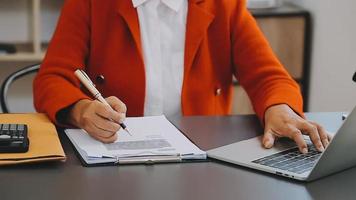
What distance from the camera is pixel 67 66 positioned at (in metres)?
1.64

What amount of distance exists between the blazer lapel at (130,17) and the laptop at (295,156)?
1.65ft

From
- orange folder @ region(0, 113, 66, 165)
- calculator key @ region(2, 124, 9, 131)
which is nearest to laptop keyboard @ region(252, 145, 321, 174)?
orange folder @ region(0, 113, 66, 165)

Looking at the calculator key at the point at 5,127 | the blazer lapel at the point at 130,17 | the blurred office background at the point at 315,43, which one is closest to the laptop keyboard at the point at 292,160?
the calculator key at the point at 5,127

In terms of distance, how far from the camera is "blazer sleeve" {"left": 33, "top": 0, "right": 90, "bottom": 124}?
59.2 inches

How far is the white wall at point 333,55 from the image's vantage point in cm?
264

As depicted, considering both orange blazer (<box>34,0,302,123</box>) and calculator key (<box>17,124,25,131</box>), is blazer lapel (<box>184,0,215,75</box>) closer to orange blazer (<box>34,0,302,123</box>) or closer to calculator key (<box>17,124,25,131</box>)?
orange blazer (<box>34,0,302,123</box>)

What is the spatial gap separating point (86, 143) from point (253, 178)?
36 cm

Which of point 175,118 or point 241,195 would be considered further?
point 175,118

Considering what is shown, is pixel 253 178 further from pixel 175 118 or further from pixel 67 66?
pixel 67 66

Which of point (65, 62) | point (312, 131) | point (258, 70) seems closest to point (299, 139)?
point (312, 131)

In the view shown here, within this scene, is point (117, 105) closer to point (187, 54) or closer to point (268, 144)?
point (268, 144)

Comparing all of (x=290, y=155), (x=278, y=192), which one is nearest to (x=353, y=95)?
(x=290, y=155)

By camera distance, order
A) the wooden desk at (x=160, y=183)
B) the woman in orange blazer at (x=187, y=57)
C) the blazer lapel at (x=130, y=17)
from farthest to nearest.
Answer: the blazer lapel at (x=130, y=17) < the woman in orange blazer at (x=187, y=57) < the wooden desk at (x=160, y=183)

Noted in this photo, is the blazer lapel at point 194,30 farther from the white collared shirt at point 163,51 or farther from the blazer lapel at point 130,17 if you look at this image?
the blazer lapel at point 130,17
